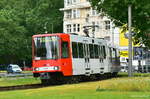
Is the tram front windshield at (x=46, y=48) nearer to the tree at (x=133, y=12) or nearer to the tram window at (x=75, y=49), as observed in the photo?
the tram window at (x=75, y=49)

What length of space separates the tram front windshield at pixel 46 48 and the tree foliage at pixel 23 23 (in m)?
55.6

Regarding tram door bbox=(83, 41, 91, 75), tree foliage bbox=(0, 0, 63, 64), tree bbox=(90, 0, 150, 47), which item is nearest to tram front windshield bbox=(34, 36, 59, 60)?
tram door bbox=(83, 41, 91, 75)

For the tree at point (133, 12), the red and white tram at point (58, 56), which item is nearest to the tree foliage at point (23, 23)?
the tree at point (133, 12)

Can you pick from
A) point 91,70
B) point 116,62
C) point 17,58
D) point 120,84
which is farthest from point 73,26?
point 120,84

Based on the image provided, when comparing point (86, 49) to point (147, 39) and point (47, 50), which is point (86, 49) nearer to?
point (47, 50)

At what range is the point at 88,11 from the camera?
107875mm

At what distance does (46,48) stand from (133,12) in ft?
31.5

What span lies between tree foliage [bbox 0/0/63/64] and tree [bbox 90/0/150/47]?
47.7m

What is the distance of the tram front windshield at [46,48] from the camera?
31969mm

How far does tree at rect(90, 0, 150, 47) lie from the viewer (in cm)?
3647

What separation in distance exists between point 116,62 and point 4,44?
146 feet

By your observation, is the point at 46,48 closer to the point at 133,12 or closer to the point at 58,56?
the point at 58,56

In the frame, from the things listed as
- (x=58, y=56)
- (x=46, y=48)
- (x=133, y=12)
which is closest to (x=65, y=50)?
(x=58, y=56)

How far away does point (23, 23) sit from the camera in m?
100
